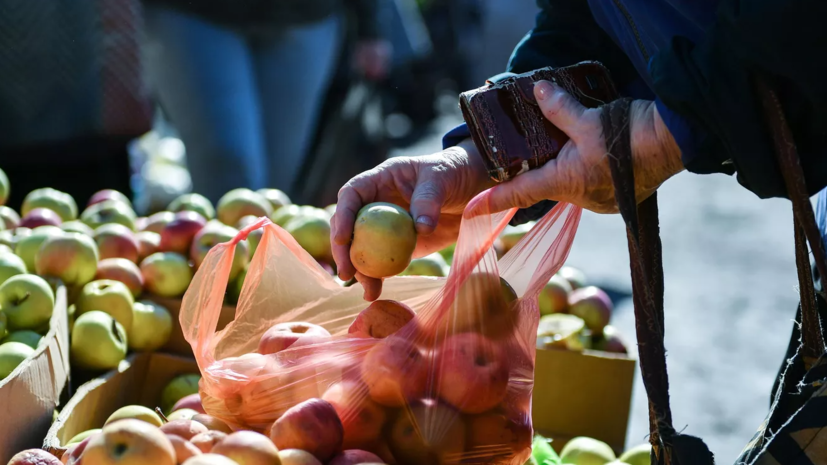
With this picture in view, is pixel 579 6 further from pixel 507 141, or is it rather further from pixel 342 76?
pixel 342 76

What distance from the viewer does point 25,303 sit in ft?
5.92

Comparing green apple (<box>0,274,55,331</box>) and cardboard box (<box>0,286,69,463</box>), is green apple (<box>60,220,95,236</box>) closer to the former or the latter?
green apple (<box>0,274,55,331</box>)

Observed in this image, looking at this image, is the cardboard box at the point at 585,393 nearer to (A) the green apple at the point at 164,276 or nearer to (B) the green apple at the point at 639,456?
(B) the green apple at the point at 639,456

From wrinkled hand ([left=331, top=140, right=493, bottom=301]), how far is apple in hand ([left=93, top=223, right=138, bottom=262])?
100cm

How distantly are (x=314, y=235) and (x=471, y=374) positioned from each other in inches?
42.1

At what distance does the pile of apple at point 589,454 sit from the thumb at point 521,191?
580 millimetres

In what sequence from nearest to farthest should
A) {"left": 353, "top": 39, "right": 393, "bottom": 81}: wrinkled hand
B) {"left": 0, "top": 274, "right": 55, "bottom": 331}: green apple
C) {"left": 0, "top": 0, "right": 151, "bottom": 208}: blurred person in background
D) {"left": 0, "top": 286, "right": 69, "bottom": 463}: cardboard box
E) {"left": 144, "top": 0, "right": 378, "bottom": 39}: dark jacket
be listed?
{"left": 0, "top": 286, "right": 69, "bottom": 463}: cardboard box, {"left": 0, "top": 274, "right": 55, "bottom": 331}: green apple, {"left": 0, "top": 0, "right": 151, "bottom": 208}: blurred person in background, {"left": 144, "top": 0, "right": 378, "bottom": 39}: dark jacket, {"left": 353, "top": 39, "right": 393, "bottom": 81}: wrinkled hand

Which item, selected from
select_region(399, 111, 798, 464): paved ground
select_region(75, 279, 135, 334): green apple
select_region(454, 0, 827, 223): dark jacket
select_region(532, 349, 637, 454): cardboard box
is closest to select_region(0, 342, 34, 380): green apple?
select_region(75, 279, 135, 334): green apple

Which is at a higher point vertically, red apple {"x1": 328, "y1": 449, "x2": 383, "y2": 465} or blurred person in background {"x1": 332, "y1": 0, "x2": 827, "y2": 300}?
blurred person in background {"x1": 332, "y1": 0, "x2": 827, "y2": 300}

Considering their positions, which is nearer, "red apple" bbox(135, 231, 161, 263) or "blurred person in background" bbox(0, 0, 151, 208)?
"red apple" bbox(135, 231, 161, 263)

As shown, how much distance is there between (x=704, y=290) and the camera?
16.0 feet

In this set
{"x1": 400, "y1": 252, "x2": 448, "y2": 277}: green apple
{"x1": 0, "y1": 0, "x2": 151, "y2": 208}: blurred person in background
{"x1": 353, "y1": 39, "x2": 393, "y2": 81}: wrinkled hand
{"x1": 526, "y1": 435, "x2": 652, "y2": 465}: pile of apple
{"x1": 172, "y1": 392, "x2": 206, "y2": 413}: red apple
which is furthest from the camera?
{"x1": 353, "y1": 39, "x2": 393, "y2": 81}: wrinkled hand

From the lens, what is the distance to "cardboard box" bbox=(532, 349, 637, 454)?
6.54ft

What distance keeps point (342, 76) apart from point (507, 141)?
3.63 metres
